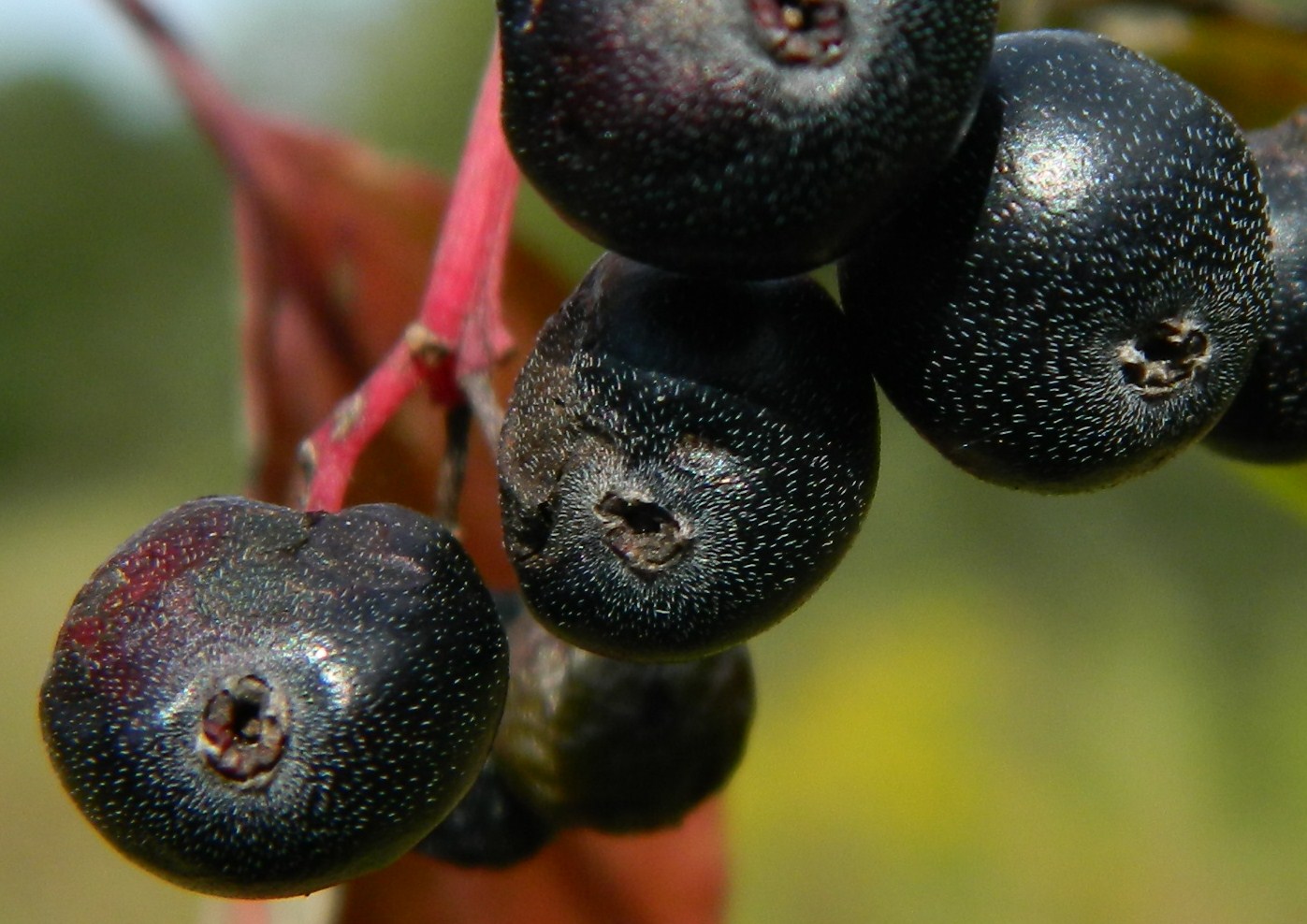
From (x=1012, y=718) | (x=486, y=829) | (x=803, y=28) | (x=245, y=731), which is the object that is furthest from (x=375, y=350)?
(x=1012, y=718)

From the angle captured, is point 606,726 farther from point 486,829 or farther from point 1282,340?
point 1282,340

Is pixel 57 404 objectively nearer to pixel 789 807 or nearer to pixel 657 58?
pixel 789 807

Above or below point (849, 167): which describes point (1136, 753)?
below

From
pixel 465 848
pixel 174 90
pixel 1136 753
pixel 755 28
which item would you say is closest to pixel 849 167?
pixel 755 28

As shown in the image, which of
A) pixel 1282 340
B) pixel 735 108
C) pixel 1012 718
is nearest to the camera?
pixel 735 108

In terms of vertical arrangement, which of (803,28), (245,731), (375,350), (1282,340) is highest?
(803,28)

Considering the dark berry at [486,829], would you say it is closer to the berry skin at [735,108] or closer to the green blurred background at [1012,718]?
the berry skin at [735,108]
